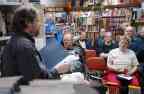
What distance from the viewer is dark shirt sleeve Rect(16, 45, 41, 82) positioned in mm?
2023

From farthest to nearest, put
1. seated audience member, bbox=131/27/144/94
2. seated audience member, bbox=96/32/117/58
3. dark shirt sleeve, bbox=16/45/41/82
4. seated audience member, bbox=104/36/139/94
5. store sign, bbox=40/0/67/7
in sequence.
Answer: store sign, bbox=40/0/67/7
seated audience member, bbox=96/32/117/58
seated audience member, bbox=131/27/144/94
seated audience member, bbox=104/36/139/94
dark shirt sleeve, bbox=16/45/41/82

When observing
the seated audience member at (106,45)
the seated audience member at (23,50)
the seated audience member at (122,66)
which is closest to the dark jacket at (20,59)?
the seated audience member at (23,50)

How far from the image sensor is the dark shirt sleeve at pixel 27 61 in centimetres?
202

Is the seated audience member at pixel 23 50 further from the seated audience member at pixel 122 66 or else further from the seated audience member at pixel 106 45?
the seated audience member at pixel 106 45

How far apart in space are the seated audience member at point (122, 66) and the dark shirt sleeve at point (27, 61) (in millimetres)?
3648

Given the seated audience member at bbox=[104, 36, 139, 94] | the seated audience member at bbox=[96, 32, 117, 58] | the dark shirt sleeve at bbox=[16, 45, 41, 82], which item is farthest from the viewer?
the seated audience member at bbox=[96, 32, 117, 58]

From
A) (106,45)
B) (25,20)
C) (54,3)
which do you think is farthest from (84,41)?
(25,20)

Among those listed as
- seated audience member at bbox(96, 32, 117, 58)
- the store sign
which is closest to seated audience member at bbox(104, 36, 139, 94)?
seated audience member at bbox(96, 32, 117, 58)

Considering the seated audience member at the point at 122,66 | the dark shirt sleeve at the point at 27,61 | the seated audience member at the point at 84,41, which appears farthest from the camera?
the seated audience member at the point at 84,41

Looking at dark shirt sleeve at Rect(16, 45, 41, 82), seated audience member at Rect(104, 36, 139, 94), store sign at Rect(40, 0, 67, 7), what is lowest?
seated audience member at Rect(104, 36, 139, 94)

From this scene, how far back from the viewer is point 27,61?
6.67 ft

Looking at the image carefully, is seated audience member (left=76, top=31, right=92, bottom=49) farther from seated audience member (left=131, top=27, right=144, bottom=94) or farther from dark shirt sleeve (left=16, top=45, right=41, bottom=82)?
dark shirt sleeve (left=16, top=45, right=41, bottom=82)

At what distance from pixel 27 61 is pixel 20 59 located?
4 centimetres

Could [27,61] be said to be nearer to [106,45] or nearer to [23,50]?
[23,50]
